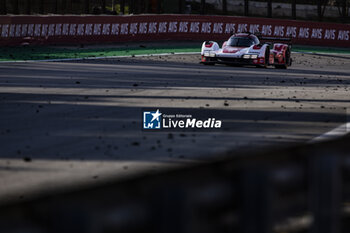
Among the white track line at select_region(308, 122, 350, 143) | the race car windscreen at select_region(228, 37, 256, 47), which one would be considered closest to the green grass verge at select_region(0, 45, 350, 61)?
the race car windscreen at select_region(228, 37, 256, 47)

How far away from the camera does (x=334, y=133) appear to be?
38.0ft

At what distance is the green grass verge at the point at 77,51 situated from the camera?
3219cm

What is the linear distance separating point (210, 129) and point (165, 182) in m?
9.80

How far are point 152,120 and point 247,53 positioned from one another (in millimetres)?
15368

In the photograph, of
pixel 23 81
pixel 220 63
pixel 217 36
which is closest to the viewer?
pixel 23 81

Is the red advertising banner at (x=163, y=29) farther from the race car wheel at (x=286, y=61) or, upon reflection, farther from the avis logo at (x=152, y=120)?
the avis logo at (x=152, y=120)

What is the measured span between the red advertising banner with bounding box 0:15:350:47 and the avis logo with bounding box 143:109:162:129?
26.8 m

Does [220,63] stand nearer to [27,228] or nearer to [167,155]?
[167,155]

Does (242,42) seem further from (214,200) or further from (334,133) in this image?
(214,200)

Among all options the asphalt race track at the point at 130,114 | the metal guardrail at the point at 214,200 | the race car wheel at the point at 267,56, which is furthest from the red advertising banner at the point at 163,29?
the metal guardrail at the point at 214,200

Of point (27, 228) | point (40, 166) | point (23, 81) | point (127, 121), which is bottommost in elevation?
point (23, 81)

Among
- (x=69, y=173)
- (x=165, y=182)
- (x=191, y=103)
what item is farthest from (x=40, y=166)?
(x=191, y=103)

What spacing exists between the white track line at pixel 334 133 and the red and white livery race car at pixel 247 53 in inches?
601

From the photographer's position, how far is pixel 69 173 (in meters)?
8.18
